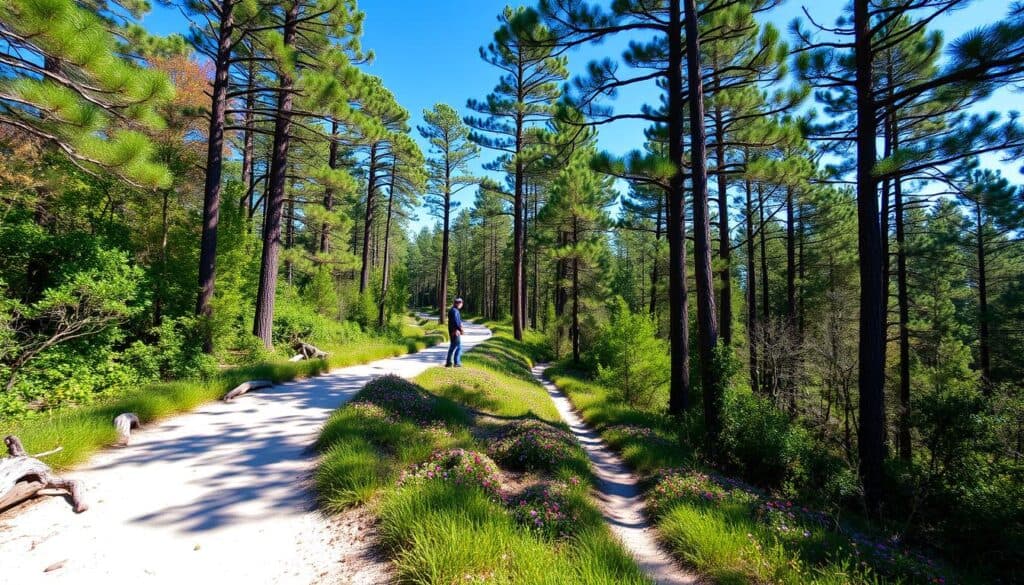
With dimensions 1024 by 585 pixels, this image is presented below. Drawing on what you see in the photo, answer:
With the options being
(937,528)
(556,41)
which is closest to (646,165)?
(556,41)

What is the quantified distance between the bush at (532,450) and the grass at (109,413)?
173 inches

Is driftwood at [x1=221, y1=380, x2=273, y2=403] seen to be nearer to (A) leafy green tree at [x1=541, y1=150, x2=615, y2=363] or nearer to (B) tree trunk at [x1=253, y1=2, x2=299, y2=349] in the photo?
(B) tree trunk at [x1=253, y1=2, x2=299, y2=349]

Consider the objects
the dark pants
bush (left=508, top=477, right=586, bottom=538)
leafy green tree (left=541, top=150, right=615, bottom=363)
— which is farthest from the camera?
leafy green tree (left=541, top=150, right=615, bottom=363)

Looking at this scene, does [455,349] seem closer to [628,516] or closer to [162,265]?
[628,516]

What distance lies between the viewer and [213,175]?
8.54 meters

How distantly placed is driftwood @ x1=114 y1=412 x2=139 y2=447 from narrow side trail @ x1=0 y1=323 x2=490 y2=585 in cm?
17

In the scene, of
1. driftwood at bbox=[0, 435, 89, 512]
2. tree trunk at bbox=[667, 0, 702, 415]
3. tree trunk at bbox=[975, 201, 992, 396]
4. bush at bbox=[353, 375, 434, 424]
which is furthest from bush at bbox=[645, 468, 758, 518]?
tree trunk at bbox=[975, 201, 992, 396]

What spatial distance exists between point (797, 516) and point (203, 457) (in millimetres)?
6528

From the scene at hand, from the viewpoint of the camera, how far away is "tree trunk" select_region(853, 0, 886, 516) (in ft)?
18.9

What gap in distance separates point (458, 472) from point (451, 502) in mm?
701

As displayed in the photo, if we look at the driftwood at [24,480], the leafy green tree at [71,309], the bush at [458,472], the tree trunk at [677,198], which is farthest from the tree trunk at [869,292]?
the leafy green tree at [71,309]

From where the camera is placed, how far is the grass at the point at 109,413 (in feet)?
12.4

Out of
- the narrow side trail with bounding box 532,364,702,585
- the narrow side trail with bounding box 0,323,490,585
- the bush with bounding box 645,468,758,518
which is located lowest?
the narrow side trail with bounding box 532,364,702,585

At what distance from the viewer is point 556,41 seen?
7.22 meters
